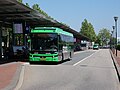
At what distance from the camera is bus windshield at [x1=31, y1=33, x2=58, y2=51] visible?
2366 centimetres

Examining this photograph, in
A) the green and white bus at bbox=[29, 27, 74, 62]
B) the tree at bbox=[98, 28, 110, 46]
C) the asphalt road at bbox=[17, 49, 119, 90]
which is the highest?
the tree at bbox=[98, 28, 110, 46]

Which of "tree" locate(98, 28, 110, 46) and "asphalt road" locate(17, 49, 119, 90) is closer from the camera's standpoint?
"asphalt road" locate(17, 49, 119, 90)

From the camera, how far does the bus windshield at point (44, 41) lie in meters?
23.7

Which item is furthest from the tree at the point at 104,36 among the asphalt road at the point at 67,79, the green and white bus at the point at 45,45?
the asphalt road at the point at 67,79

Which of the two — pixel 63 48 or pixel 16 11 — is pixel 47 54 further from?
pixel 16 11

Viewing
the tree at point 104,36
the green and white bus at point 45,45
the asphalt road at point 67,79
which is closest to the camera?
the asphalt road at point 67,79

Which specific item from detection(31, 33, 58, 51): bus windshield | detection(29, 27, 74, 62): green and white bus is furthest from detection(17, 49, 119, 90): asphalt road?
detection(31, 33, 58, 51): bus windshield

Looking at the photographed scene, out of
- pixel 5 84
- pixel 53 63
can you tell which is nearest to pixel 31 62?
pixel 53 63

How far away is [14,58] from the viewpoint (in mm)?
29922

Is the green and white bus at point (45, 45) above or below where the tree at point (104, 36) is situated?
below

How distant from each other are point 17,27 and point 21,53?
276 centimetres

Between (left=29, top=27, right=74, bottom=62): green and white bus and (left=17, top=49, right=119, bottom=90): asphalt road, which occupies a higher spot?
(left=29, top=27, right=74, bottom=62): green and white bus

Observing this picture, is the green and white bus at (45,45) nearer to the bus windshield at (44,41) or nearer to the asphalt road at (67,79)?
the bus windshield at (44,41)

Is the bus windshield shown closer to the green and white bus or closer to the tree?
the green and white bus
